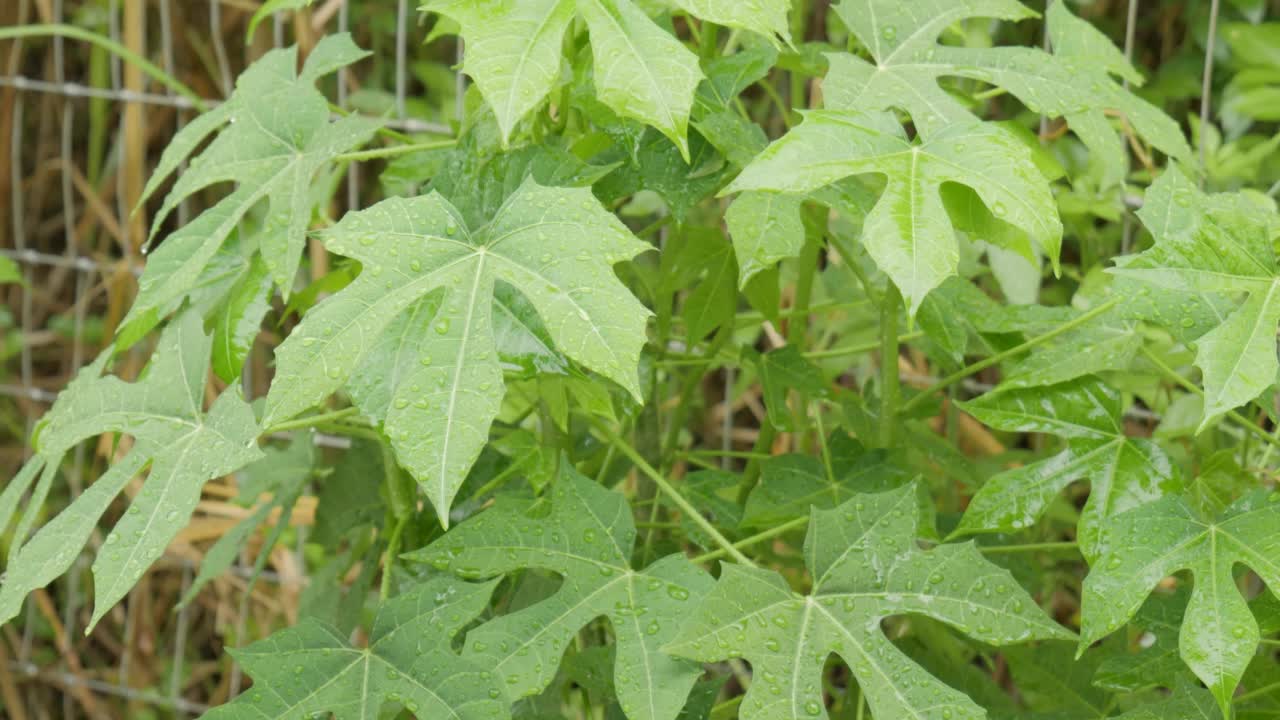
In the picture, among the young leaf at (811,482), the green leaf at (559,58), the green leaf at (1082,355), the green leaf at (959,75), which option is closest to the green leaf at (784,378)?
the young leaf at (811,482)

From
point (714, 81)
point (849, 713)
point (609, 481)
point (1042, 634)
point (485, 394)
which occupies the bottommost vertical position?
point (849, 713)

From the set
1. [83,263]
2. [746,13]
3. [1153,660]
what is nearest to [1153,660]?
[1153,660]

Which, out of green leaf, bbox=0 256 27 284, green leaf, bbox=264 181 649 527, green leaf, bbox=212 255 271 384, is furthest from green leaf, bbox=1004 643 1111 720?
green leaf, bbox=0 256 27 284

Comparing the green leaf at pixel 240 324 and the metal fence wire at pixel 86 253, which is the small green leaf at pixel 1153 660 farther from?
the metal fence wire at pixel 86 253

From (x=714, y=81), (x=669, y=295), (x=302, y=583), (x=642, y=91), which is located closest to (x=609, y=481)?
(x=669, y=295)

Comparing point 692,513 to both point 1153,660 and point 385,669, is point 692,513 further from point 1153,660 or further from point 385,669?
point 1153,660

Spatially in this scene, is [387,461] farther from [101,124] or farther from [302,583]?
[101,124]
